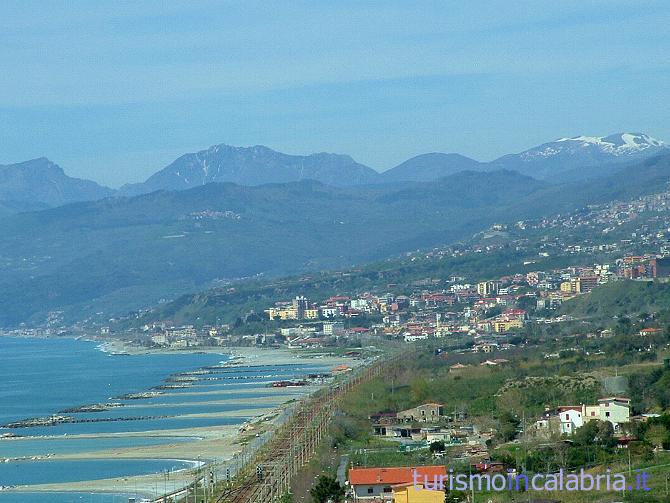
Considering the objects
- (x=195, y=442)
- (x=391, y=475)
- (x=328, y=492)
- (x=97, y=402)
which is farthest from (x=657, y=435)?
(x=97, y=402)

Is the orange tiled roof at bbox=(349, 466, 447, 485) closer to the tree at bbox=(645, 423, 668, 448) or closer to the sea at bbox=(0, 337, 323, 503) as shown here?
the tree at bbox=(645, 423, 668, 448)

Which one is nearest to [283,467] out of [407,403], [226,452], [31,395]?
[226,452]

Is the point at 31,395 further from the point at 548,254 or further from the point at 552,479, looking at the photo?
the point at 548,254

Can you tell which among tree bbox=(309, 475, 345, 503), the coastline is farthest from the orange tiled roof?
the coastline

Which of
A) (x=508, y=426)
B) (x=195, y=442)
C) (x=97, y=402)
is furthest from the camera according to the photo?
(x=97, y=402)

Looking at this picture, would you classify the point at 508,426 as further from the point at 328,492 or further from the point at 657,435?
the point at 328,492

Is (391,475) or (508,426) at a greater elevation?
(508,426)
